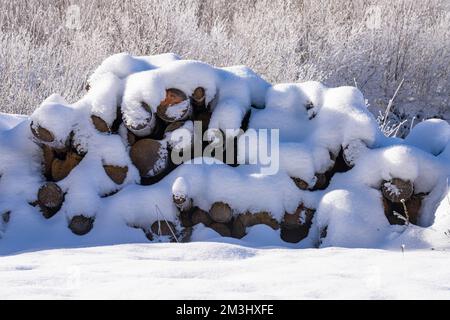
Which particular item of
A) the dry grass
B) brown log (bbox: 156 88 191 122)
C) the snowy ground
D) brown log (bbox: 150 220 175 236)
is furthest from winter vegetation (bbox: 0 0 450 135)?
the snowy ground

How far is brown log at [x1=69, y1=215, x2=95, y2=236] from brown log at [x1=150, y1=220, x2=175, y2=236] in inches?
12.1

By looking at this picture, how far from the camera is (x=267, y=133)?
367cm

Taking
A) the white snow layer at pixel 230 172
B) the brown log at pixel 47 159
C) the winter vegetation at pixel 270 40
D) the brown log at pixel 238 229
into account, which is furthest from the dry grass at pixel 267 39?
the brown log at pixel 238 229

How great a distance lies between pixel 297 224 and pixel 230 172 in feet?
1.39

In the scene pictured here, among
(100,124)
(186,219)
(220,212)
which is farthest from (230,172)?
(100,124)

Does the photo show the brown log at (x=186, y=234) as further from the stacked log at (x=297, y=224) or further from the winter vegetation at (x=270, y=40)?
the winter vegetation at (x=270, y=40)

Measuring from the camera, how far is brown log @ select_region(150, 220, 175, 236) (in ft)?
11.3

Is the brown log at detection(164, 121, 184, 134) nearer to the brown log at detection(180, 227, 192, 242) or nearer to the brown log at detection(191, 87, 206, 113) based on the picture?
the brown log at detection(191, 87, 206, 113)

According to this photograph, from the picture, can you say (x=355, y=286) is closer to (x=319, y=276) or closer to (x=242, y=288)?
(x=319, y=276)

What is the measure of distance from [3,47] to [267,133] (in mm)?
3948

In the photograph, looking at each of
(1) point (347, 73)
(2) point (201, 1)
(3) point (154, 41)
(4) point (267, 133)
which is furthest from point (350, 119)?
(2) point (201, 1)

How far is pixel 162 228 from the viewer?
3.45 metres

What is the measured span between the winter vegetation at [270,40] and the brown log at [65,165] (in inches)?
113

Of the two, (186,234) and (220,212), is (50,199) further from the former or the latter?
(220,212)
